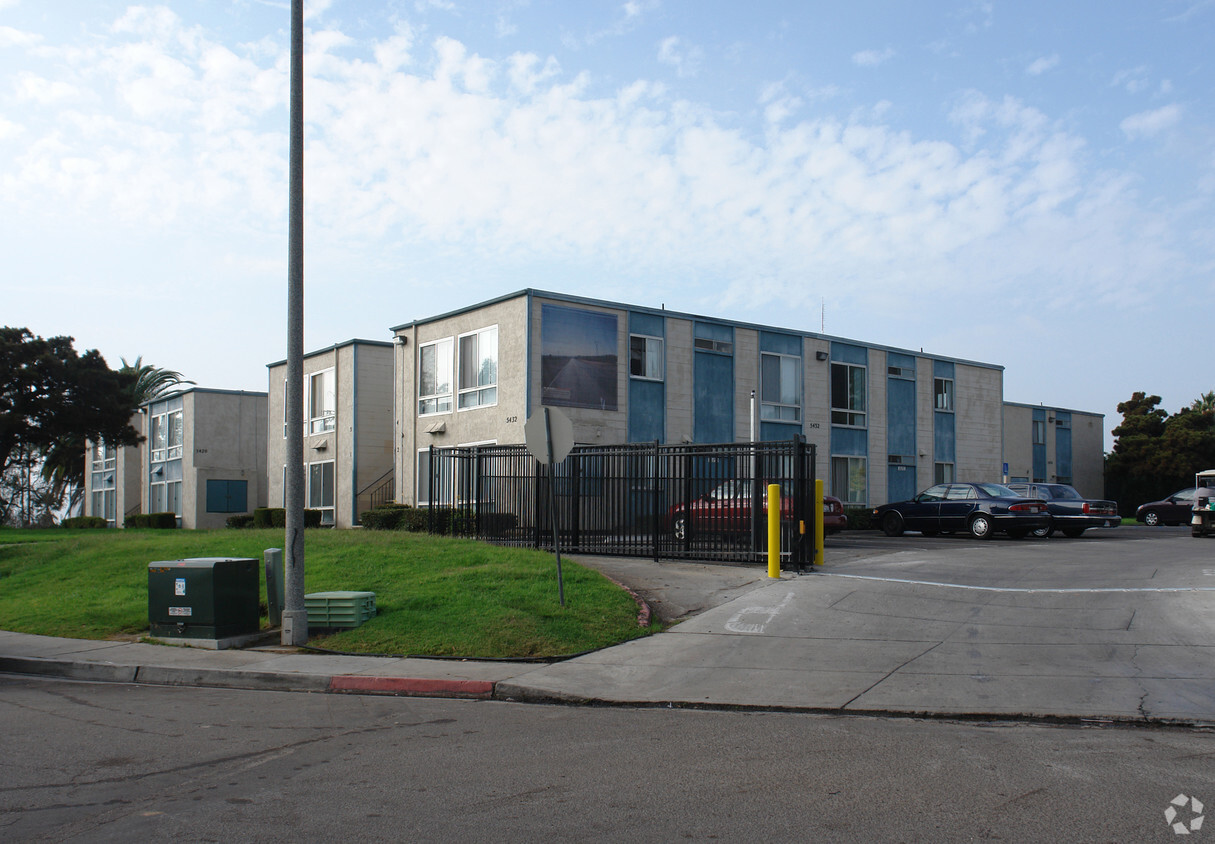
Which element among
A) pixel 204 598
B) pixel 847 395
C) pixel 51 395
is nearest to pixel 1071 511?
pixel 847 395

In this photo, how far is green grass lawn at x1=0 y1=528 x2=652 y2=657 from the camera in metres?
10.5

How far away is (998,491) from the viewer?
24.5 meters

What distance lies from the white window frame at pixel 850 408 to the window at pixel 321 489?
673 inches

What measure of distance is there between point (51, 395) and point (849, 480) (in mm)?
32326

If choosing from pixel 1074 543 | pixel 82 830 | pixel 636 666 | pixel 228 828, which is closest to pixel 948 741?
pixel 636 666

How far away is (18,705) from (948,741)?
7.63m

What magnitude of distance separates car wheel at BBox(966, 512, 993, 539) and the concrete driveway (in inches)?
343

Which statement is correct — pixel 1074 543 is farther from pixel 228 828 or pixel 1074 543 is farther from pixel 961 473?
pixel 228 828

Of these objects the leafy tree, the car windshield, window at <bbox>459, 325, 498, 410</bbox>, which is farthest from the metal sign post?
the leafy tree

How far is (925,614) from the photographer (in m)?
11.5

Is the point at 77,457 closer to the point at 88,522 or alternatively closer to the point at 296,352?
the point at 88,522

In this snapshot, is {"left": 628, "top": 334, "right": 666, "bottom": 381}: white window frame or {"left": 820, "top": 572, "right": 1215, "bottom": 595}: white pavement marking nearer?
{"left": 820, "top": 572, "right": 1215, "bottom": 595}: white pavement marking

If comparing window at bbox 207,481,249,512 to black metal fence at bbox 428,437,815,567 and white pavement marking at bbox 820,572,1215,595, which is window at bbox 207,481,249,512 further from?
white pavement marking at bbox 820,572,1215,595

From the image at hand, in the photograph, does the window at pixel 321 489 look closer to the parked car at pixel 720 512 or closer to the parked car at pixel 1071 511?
the parked car at pixel 720 512
